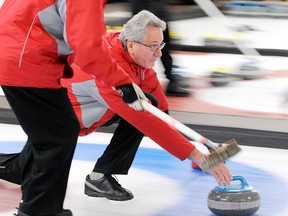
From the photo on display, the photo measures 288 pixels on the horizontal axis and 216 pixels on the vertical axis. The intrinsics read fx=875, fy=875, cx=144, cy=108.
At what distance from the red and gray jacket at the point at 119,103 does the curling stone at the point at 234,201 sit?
22 centimetres

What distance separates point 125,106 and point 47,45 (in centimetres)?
64

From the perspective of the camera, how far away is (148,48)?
3732mm

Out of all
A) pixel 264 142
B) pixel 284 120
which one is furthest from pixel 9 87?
pixel 284 120

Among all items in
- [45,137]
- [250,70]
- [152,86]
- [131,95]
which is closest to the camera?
[131,95]

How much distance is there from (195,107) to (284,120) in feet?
2.10

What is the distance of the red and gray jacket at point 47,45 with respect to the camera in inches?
116

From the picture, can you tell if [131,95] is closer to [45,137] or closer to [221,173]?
[45,137]

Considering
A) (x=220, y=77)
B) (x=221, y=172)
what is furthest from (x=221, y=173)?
(x=220, y=77)

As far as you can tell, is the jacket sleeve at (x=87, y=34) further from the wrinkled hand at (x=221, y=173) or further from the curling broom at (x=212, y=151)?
the wrinkled hand at (x=221, y=173)

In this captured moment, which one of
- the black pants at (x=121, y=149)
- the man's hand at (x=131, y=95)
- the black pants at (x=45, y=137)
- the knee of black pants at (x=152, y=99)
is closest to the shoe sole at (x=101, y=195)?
the black pants at (x=121, y=149)

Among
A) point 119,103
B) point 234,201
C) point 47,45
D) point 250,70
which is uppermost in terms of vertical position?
point 47,45

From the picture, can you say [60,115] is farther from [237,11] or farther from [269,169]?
[237,11]

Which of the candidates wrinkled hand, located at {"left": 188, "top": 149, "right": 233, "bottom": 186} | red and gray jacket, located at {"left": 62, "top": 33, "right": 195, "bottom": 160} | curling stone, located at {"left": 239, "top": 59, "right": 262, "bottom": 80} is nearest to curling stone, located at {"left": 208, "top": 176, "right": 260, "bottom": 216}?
wrinkled hand, located at {"left": 188, "top": 149, "right": 233, "bottom": 186}

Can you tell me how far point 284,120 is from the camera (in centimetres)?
525
